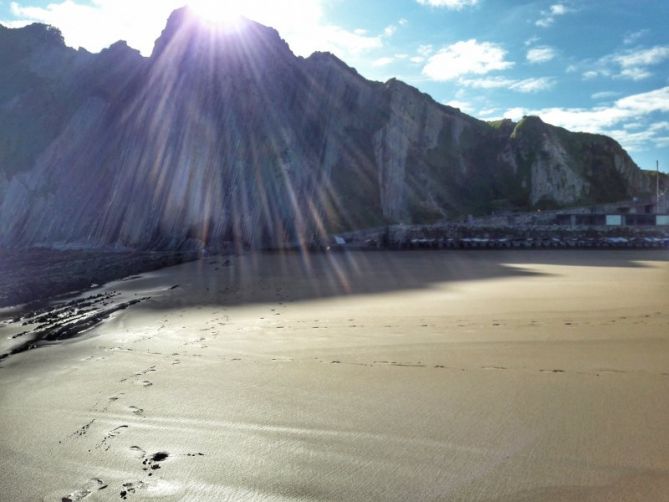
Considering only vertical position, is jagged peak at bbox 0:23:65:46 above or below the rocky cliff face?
above

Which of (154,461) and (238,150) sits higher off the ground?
(238,150)

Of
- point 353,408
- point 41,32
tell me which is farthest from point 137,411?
point 41,32

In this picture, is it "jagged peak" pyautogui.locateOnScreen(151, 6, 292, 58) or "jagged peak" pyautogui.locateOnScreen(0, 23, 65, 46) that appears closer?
"jagged peak" pyautogui.locateOnScreen(151, 6, 292, 58)

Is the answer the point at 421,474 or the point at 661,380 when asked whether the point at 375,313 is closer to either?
the point at 661,380

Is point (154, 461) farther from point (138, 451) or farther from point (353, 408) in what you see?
point (353, 408)

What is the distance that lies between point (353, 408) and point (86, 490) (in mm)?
2329

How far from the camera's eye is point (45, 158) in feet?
177

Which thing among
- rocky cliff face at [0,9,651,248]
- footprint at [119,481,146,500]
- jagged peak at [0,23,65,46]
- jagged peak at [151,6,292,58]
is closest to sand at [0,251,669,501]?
footprint at [119,481,146,500]

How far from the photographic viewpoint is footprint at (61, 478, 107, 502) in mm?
3150

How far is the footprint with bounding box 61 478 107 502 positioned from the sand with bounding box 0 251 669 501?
0.03m

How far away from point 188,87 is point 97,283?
3482 centimetres

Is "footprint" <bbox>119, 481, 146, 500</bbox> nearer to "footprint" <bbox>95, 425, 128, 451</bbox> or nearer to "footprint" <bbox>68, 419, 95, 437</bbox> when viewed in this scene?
"footprint" <bbox>95, 425, 128, 451</bbox>

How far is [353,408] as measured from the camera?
4.48 metres

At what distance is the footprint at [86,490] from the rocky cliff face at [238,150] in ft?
125
